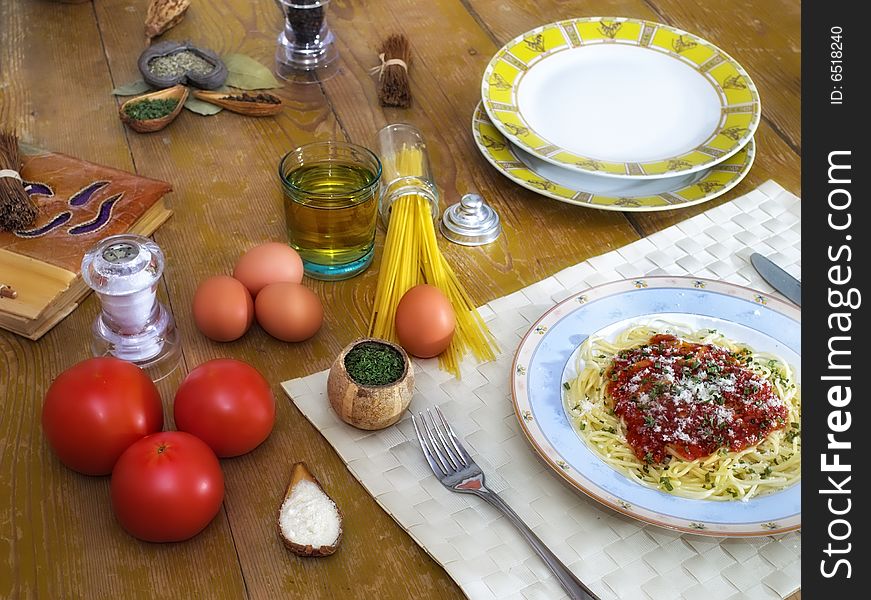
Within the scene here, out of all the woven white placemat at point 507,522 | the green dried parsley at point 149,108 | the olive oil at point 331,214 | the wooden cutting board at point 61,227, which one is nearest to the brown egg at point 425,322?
the woven white placemat at point 507,522

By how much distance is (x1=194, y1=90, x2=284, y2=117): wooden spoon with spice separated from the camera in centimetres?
178

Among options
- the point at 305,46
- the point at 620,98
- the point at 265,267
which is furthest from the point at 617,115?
the point at 265,267

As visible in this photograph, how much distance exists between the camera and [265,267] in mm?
1353

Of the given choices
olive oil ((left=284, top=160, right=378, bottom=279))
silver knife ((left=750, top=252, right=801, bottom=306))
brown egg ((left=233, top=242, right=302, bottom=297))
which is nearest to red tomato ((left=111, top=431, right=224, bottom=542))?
brown egg ((left=233, top=242, right=302, bottom=297))

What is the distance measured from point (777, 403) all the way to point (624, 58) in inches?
36.9

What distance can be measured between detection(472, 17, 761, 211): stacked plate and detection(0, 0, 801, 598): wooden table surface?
0.17ft

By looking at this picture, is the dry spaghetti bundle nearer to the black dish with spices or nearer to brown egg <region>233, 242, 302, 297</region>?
brown egg <region>233, 242, 302, 297</region>

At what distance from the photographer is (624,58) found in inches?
74.0

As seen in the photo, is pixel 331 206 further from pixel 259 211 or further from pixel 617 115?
pixel 617 115

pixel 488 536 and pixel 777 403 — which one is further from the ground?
pixel 777 403

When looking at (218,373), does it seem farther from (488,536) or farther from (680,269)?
(680,269)

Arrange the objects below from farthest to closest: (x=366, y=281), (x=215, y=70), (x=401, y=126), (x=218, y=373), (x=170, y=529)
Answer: (x=215, y=70)
(x=401, y=126)
(x=366, y=281)
(x=218, y=373)
(x=170, y=529)

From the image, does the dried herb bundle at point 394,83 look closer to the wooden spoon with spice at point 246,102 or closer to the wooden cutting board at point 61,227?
the wooden spoon with spice at point 246,102
